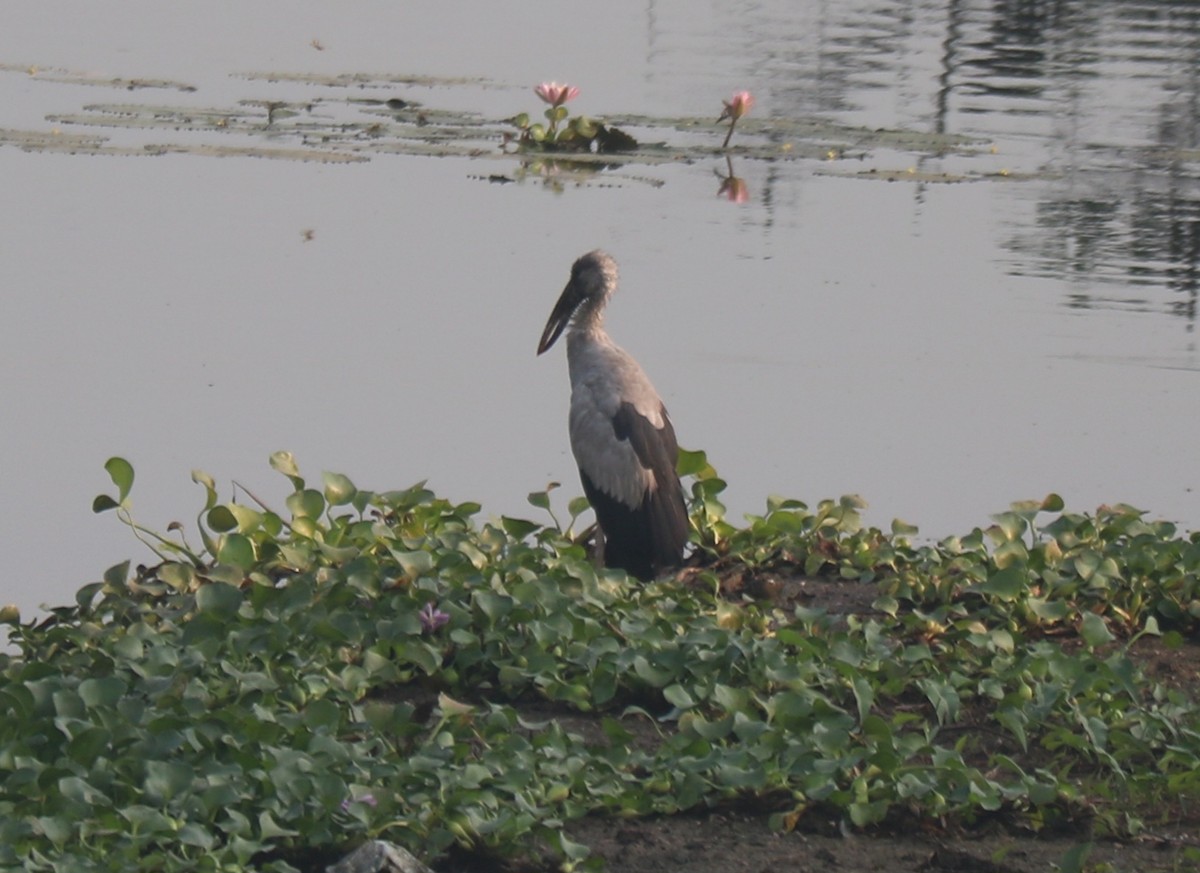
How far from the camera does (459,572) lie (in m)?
4.83

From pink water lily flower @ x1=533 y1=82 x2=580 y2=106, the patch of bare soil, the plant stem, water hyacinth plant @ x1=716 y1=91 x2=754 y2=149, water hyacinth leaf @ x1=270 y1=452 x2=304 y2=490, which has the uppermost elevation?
pink water lily flower @ x1=533 y1=82 x2=580 y2=106

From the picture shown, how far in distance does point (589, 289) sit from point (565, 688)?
2630mm

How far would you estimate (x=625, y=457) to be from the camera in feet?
18.6

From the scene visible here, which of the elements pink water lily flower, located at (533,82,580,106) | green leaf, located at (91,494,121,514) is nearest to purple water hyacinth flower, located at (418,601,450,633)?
green leaf, located at (91,494,121,514)

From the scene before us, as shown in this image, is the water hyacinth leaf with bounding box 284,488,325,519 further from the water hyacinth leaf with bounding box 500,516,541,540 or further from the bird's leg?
the bird's leg

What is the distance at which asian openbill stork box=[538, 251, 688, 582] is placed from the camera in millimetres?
5438

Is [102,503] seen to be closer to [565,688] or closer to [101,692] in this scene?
[101,692]

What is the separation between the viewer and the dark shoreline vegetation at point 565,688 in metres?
3.58

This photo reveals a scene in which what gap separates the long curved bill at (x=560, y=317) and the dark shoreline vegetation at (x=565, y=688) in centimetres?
130

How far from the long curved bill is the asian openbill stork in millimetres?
282

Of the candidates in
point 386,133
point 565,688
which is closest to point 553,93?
point 386,133

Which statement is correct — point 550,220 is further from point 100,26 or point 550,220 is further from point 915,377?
point 100,26

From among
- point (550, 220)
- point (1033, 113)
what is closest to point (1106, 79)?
point (1033, 113)

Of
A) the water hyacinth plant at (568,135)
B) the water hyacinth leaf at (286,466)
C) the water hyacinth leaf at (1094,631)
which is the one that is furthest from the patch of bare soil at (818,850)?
the water hyacinth plant at (568,135)
